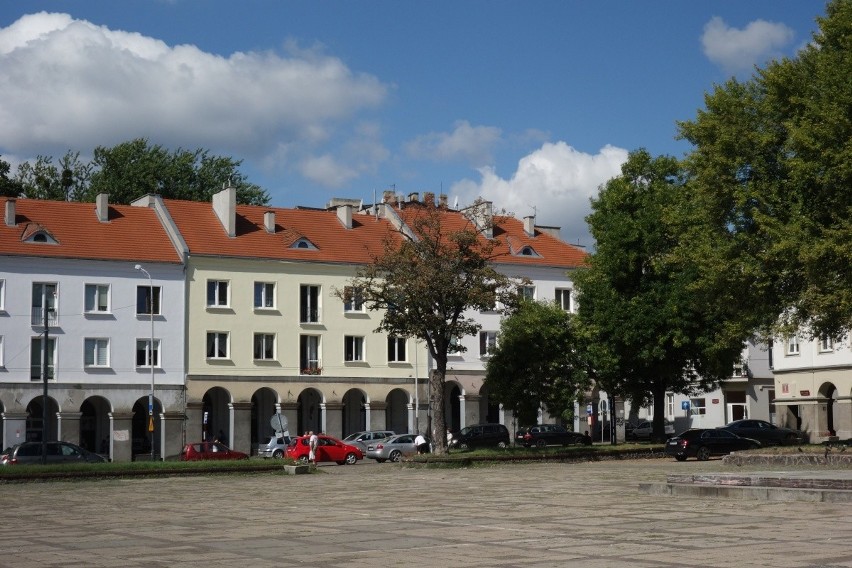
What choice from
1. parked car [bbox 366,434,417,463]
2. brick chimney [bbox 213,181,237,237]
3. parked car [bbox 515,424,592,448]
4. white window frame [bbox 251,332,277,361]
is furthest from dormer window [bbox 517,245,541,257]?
parked car [bbox 366,434,417,463]

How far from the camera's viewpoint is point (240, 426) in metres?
70.2

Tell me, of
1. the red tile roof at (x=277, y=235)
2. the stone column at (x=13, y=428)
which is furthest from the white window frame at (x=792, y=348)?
the stone column at (x=13, y=428)

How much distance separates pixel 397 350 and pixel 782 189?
1429 inches

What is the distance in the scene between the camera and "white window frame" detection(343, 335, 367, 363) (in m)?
74.4

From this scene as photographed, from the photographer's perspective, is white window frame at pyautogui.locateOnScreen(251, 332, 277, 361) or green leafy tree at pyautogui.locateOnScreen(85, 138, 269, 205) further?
green leafy tree at pyautogui.locateOnScreen(85, 138, 269, 205)

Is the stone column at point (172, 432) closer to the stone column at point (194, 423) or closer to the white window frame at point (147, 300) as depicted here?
the stone column at point (194, 423)

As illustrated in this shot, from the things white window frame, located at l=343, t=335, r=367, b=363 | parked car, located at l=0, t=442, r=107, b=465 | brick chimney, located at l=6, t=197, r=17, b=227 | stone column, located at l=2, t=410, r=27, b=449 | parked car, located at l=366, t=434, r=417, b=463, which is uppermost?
brick chimney, located at l=6, t=197, r=17, b=227

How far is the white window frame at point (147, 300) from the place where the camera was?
6862 centimetres

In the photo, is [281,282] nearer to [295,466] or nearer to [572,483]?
[295,466]

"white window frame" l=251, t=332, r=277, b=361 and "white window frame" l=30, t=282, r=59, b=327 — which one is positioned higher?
"white window frame" l=30, t=282, r=59, b=327

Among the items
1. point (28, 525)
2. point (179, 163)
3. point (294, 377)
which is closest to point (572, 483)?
point (28, 525)

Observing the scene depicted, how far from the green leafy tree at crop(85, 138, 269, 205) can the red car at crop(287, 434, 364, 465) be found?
36.1 m

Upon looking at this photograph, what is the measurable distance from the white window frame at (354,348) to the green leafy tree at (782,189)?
98.2 ft

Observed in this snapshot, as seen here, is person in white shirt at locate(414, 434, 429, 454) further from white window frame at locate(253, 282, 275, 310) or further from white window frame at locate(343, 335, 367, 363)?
white window frame at locate(253, 282, 275, 310)
